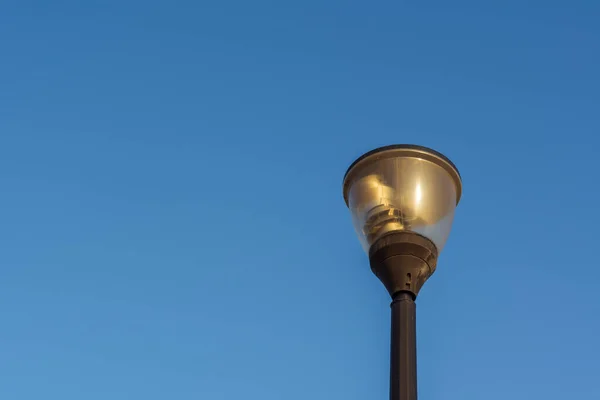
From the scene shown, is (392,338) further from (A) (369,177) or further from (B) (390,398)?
(A) (369,177)

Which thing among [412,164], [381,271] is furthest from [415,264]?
[412,164]

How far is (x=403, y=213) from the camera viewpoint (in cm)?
608

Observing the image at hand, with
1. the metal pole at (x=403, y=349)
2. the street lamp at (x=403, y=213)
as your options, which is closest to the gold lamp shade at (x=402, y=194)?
the street lamp at (x=403, y=213)

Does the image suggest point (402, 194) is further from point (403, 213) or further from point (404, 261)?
point (404, 261)

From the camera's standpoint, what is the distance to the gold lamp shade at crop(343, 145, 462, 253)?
6.09m

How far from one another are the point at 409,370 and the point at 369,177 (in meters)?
1.37

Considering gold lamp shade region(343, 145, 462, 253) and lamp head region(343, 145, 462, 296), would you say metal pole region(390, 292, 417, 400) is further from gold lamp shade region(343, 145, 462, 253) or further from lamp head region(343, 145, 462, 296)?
gold lamp shade region(343, 145, 462, 253)

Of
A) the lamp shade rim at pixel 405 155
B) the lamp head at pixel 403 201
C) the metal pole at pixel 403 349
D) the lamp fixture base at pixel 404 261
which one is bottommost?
the metal pole at pixel 403 349

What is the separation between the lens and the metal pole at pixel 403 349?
5387 mm

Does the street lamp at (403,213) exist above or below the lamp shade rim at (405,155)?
below

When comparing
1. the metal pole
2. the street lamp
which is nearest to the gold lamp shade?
the street lamp

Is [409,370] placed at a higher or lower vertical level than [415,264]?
lower

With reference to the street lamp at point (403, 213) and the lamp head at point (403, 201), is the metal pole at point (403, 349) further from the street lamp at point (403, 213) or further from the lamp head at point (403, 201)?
the lamp head at point (403, 201)

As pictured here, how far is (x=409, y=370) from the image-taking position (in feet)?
17.9
